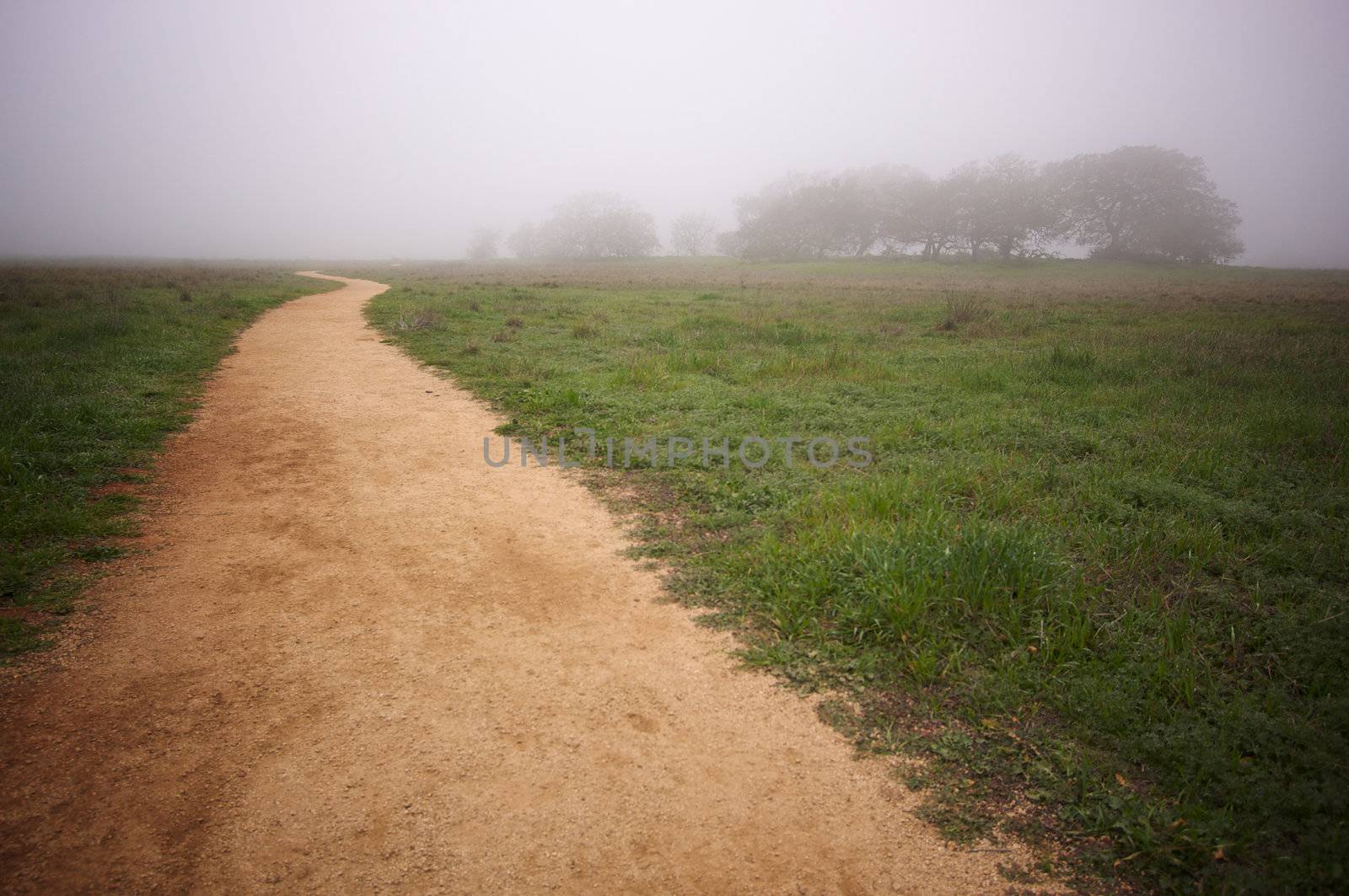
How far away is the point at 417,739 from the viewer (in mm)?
2871

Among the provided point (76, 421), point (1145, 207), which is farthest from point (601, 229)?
point (76, 421)

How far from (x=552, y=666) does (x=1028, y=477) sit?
196 inches

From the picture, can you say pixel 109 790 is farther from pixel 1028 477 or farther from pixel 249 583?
pixel 1028 477

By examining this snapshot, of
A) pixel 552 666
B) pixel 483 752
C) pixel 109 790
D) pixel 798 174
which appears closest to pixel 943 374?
pixel 552 666

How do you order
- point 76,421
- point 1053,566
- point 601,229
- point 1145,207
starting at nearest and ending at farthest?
point 1053,566
point 76,421
point 1145,207
point 601,229

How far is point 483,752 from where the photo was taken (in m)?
2.81

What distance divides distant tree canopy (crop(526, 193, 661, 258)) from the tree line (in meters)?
13.0

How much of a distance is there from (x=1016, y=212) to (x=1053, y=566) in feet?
222

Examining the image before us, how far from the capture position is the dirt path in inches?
91.9

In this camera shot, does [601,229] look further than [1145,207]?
Yes

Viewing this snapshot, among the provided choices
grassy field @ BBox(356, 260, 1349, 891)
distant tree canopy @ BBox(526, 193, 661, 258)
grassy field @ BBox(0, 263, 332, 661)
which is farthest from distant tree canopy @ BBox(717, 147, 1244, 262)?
grassy field @ BBox(0, 263, 332, 661)

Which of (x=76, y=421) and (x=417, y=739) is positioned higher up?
(x=76, y=421)

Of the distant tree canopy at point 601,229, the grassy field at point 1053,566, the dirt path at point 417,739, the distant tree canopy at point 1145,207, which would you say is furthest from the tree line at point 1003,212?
the dirt path at point 417,739

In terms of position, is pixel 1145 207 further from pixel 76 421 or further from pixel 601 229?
pixel 76 421
